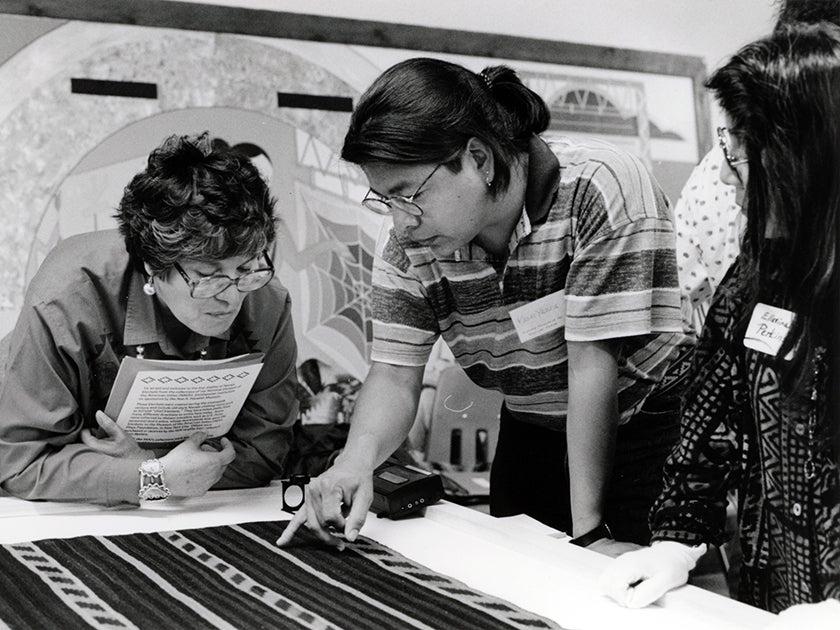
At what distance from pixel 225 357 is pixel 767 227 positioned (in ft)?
3.40

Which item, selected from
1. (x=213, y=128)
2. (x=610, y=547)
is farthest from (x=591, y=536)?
(x=213, y=128)

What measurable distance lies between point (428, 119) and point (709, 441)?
558 millimetres

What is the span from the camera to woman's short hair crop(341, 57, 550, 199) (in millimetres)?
1289

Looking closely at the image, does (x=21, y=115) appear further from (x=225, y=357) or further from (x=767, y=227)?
(x=767, y=227)

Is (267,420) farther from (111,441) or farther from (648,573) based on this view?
(648,573)

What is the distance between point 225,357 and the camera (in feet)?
5.58

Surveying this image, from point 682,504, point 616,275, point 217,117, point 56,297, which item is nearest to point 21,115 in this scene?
point 217,117

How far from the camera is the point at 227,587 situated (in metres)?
1.13

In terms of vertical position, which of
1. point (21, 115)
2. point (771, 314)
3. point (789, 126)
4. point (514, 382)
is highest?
point (21, 115)

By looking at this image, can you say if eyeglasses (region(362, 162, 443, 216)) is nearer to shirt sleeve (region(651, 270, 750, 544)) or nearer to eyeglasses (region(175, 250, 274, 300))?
eyeglasses (region(175, 250, 274, 300))

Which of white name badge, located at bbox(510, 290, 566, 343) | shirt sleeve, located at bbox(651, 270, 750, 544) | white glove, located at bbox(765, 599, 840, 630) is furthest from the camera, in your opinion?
white name badge, located at bbox(510, 290, 566, 343)

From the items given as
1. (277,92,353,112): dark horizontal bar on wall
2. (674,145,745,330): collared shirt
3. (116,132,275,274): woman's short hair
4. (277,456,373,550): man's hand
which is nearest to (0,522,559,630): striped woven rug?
(277,456,373,550): man's hand

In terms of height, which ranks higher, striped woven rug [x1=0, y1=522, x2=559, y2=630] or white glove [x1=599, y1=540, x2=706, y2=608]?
white glove [x1=599, y1=540, x2=706, y2=608]

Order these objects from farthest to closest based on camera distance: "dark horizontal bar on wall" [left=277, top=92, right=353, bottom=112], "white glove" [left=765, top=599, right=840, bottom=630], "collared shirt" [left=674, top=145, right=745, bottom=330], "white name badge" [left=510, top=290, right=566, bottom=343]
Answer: "dark horizontal bar on wall" [left=277, top=92, right=353, bottom=112] → "collared shirt" [left=674, top=145, right=745, bottom=330] → "white name badge" [left=510, top=290, right=566, bottom=343] → "white glove" [left=765, top=599, right=840, bottom=630]
